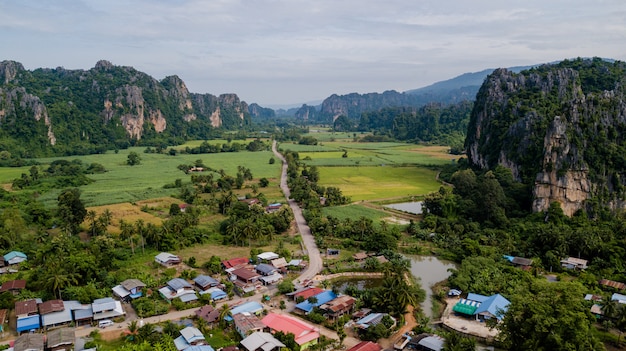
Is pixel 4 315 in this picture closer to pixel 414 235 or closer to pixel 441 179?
pixel 414 235

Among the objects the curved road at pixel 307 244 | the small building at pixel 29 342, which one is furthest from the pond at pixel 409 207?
the small building at pixel 29 342

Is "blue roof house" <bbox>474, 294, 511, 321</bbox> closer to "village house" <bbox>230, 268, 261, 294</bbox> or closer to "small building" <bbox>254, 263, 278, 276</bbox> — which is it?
"small building" <bbox>254, 263, 278, 276</bbox>

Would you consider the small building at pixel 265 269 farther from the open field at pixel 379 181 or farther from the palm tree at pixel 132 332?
the open field at pixel 379 181

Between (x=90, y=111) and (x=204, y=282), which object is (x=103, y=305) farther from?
(x=90, y=111)

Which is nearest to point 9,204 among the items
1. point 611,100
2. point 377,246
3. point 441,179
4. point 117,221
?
point 117,221

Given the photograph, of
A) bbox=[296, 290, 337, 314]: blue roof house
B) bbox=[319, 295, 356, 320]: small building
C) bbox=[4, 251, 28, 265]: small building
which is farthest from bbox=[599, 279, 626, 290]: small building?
bbox=[4, 251, 28, 265]: small building

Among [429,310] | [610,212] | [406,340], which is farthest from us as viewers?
[610,212]

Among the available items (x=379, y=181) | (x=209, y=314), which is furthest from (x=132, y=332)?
(x=379, y=181)
